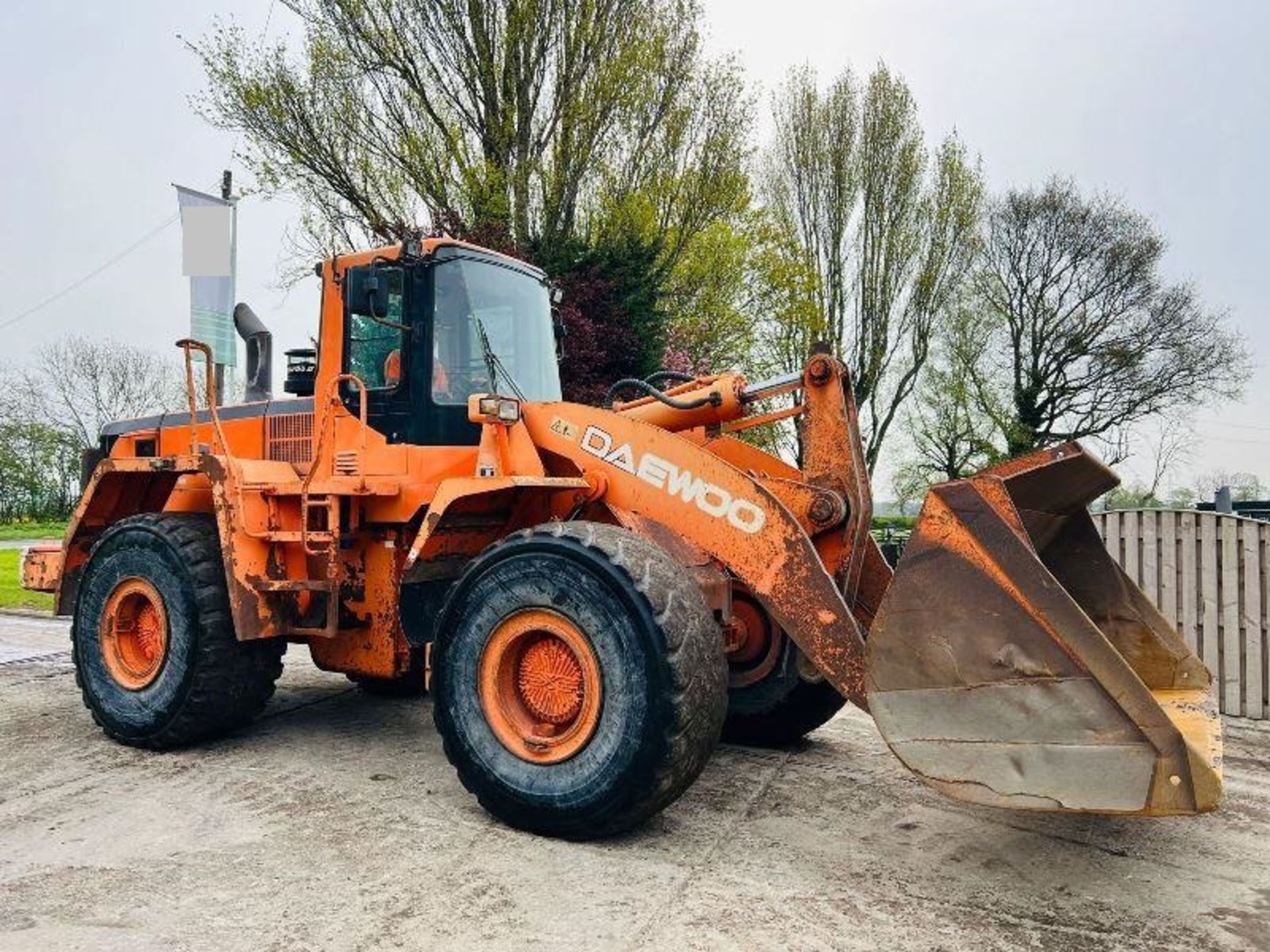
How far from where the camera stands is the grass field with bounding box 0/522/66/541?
2891cm

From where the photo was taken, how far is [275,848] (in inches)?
149

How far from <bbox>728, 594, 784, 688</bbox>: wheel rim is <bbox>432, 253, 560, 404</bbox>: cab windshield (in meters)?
1.59

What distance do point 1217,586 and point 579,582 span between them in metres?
5.61

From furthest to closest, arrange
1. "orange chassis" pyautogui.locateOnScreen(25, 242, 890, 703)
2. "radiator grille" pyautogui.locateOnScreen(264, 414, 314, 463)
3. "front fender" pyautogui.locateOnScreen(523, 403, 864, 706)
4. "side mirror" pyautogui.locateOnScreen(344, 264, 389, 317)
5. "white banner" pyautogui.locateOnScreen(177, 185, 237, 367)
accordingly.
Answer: "white banner" pyautogui.locateOnScreen(177, 185, 237, 367), "radiator grille" pyautogui.locateOnScreen(264, 414, 314, 463), "side mirror" pyautogui.locateOnScreen(344, 264, 389, 317), "orange chassis" pyautogui.locateOnScreen(25, 242, 890, 703), "front fender" pyautogui.locateOnScreen(523, 403, 864, 706)

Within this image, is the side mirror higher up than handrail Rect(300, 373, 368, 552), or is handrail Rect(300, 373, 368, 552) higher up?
the side mirror

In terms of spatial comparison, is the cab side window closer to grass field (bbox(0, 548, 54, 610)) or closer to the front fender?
the front fender

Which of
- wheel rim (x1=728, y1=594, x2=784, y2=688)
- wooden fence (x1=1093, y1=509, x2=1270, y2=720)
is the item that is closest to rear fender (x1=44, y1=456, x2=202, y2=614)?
wheel rim (x1=728, y1=594, x2=784, y2=688)

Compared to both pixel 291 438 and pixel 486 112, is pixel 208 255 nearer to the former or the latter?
pixel 486 112

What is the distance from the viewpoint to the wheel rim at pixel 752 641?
5334mm

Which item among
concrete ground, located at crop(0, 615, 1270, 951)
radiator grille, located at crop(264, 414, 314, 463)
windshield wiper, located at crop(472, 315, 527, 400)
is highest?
windshield wiper, located at crop(472, 315, 527, 400)

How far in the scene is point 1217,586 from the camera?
23.7ft

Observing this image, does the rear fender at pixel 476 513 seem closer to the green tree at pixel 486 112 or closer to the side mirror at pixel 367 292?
the side mirror at pixel 367 292

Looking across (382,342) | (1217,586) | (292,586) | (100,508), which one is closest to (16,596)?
(100,508)

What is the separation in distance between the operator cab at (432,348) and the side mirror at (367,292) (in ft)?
0.05
